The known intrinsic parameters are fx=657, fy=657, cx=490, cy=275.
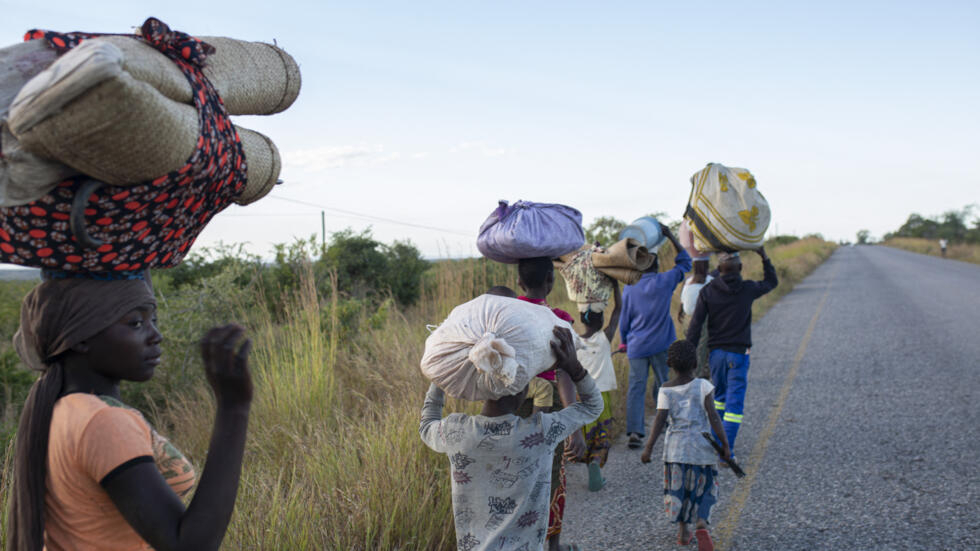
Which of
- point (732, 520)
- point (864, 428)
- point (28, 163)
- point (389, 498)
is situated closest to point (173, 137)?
point (28, 163)

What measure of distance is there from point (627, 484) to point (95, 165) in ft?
15.2

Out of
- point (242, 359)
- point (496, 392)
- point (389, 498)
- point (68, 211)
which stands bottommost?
point (389, 498)

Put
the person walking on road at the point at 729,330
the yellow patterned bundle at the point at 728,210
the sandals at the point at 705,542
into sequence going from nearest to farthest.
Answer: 1. the sandals at the point at 705,542
2. the yellow patterned bundle at the point at 728,210
3. the person walking on road at the point at 729,330

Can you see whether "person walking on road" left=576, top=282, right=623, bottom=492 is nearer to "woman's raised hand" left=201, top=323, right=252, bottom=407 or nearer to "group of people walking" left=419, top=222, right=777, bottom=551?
"group of people walking" left=419, top=222, right=777, bottom=551

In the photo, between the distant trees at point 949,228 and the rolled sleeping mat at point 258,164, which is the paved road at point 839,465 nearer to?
the rolled sleeping mat at point 258,164

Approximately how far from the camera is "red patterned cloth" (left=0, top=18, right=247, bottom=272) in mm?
1335

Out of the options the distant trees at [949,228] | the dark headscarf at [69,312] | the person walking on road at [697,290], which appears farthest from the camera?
the distant trees at [949,228]

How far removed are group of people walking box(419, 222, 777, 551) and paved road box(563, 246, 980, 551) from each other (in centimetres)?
37

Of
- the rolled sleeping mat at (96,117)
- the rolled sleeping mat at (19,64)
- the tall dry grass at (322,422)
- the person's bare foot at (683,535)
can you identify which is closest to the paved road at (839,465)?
the person's bare foot at (683,535)

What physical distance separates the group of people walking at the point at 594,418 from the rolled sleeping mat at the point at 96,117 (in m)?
1.61

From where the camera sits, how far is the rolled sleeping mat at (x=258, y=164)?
5.56 ft

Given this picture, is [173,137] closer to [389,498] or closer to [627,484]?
[389,498]

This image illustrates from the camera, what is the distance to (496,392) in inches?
95.0

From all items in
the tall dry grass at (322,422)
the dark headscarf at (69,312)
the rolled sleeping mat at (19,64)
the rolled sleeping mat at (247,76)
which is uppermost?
the rolled sleeping mat at (247,76)
